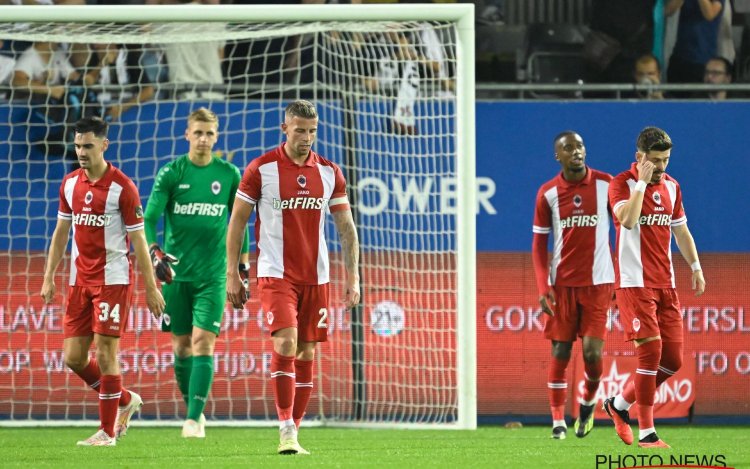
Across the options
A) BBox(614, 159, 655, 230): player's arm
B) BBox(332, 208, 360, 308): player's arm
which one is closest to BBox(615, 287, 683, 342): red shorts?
BBox(614, 159, 655, 230): player's arm

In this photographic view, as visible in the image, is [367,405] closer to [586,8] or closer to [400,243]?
[400,243]

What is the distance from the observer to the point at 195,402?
8820 millimetres

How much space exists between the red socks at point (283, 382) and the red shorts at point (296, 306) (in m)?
0.18

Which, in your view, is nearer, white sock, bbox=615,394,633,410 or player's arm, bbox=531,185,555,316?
white sock, bbox=615,394,633,410

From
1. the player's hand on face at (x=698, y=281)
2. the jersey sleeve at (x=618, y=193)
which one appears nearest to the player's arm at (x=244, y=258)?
the jersey sleeve at (x=618, y=193)

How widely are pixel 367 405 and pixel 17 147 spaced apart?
3.51m

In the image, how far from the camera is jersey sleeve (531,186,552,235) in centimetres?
926

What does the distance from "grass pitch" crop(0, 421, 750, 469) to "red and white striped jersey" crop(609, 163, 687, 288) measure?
1039 millimetres

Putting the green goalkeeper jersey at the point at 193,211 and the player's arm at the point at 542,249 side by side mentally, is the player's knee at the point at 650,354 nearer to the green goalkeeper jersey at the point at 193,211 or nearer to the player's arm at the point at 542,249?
the player's arm at the point at 542,249

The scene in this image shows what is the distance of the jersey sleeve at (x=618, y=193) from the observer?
26.5 ft


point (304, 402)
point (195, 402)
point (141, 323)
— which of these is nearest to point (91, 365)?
point (195, 402)

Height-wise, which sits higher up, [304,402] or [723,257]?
[723,257]

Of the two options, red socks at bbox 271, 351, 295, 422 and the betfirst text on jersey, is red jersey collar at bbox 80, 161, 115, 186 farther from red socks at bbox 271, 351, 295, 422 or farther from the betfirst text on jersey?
red socks at bbox 271, 351, 295, 422

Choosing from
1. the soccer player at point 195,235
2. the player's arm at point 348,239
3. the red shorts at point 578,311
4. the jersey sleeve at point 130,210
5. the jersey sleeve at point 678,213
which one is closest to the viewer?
the player's arm at point 348,239
